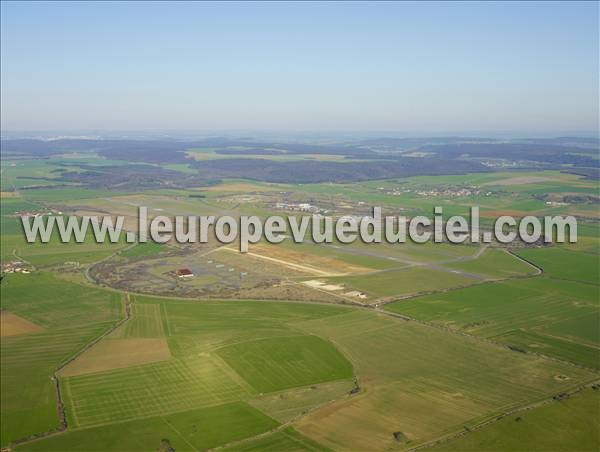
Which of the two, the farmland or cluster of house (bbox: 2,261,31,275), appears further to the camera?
cluster of house (bbox: 2,261,31,275)

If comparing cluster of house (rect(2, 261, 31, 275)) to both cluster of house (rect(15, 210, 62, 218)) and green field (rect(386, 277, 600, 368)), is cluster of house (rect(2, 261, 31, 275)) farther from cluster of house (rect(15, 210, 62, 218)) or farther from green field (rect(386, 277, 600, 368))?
green field (rect(386, 277, 600, 368))

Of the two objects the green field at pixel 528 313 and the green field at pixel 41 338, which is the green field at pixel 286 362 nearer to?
the green field at pixel 41 338

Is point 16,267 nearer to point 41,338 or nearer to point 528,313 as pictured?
point 41,338

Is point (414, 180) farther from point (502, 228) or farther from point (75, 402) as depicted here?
point (75, 402)

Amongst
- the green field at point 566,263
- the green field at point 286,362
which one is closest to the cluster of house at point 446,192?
the green field at point 566,263

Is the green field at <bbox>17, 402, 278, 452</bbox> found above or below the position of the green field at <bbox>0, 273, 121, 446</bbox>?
below

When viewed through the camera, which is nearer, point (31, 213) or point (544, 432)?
point (544, 432)

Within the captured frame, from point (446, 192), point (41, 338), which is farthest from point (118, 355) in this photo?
point (446, 192)

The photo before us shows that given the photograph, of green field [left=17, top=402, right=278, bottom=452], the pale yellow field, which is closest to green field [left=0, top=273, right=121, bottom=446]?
the pale yellow field
